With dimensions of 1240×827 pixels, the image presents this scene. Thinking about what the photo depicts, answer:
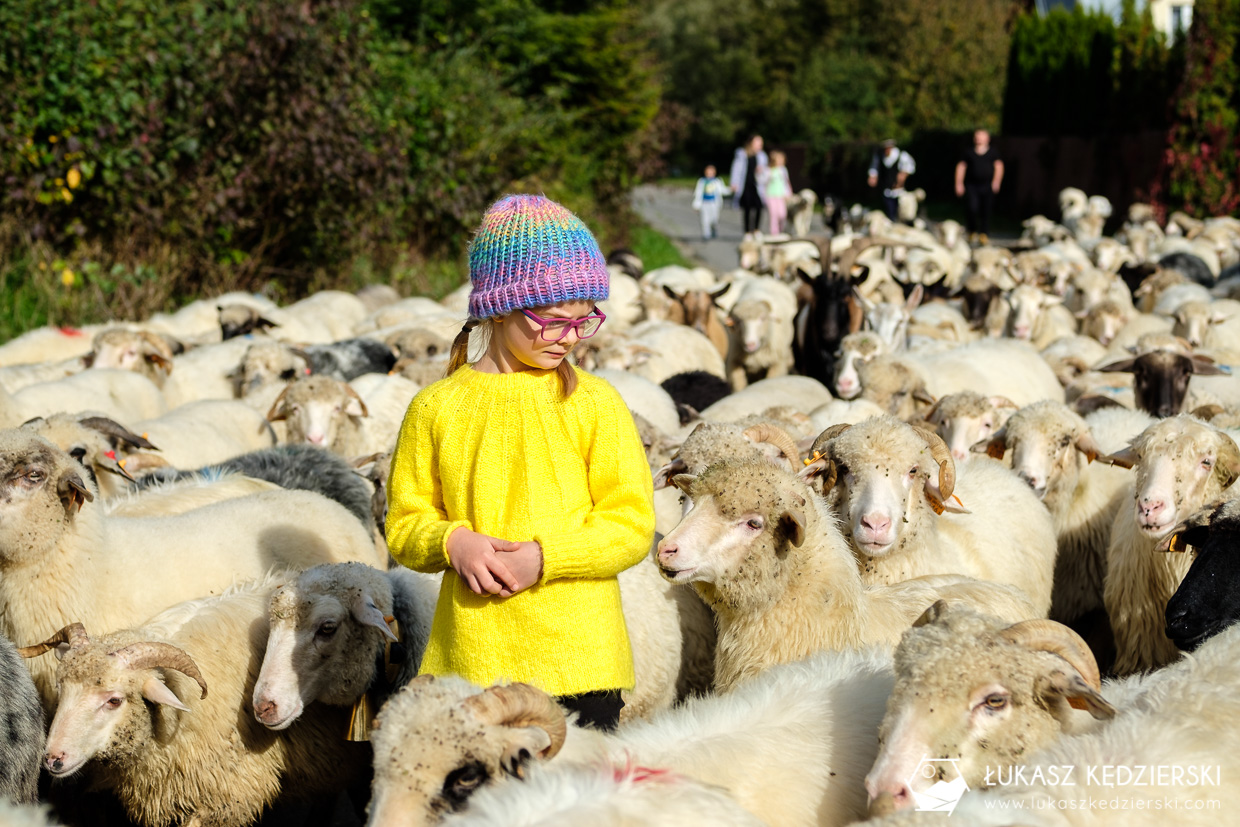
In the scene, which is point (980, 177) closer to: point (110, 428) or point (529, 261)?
point (110, 428)

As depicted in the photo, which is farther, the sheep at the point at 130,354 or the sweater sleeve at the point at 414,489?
the sheep at the point at 130,354

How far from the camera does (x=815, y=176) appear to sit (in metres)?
44.9

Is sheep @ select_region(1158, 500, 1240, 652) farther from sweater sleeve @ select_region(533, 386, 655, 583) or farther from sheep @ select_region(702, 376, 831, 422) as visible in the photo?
sheep @ select_region(702, 376, 831, 422)

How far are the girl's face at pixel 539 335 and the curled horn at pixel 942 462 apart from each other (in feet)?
7.34

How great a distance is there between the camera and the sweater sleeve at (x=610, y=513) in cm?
249

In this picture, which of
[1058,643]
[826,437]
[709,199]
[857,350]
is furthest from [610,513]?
[709,199]

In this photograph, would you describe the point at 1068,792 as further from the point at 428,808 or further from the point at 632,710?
the point at 632,710

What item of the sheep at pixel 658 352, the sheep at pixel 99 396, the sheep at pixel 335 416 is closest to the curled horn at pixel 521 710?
the sheep at pixel 335 416

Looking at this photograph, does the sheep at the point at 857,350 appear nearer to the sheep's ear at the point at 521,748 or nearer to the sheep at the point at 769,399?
the sheep at the point at 769,399

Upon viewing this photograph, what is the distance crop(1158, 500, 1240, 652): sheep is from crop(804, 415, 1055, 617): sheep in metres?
0.79

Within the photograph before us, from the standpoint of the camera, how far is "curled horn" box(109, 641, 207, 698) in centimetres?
334

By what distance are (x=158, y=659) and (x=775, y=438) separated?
2.39m

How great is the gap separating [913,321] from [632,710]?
7.72 meters

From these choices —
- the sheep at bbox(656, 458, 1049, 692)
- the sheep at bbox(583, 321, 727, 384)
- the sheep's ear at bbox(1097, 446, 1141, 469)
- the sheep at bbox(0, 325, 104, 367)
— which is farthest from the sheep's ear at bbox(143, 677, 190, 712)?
the sheep at bbox(0, 325, 104, 367)
